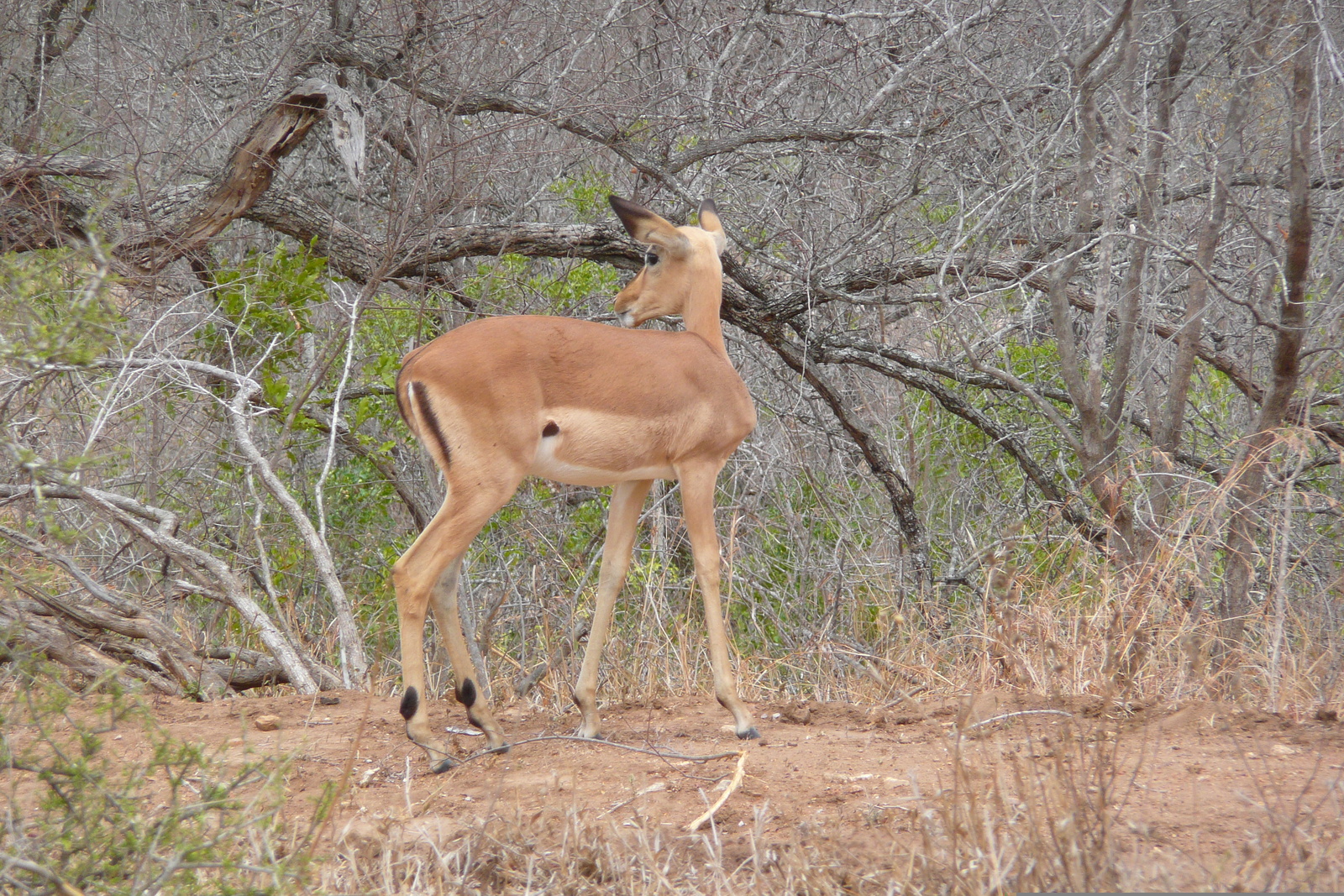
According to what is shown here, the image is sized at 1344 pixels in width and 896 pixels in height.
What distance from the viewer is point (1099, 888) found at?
2730 millimetres

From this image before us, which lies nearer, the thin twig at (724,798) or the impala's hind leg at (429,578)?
the thin twig at (724,798)

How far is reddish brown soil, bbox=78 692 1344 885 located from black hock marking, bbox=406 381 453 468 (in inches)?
47.9

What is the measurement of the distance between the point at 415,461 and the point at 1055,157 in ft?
17.5

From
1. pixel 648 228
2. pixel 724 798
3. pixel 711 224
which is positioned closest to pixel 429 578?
pixel 724 798

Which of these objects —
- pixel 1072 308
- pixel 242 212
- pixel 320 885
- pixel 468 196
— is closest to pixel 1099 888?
pixel 320 885

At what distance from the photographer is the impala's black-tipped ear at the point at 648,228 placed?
16.2 ft

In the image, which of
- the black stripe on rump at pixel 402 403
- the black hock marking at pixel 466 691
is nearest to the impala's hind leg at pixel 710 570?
the black hock marking at pixel 466 691

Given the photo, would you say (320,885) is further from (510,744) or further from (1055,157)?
(1055,157)

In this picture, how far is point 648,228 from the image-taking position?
16.9 feet

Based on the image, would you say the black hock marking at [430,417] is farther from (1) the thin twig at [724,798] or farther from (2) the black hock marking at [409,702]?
(1) the thin twig at [724,798]

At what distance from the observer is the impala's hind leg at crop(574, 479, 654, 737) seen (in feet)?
15.9

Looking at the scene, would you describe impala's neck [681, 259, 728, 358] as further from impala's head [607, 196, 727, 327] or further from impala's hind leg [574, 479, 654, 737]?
impala's hind leg [574, 479, 654, 737]

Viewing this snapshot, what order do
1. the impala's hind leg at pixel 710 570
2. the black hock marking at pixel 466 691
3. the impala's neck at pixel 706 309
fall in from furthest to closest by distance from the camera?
the impala's neck at pixel 706 309 < the impala's hind leg at pixel 710 570 < the black hock marking at pixel 466 691

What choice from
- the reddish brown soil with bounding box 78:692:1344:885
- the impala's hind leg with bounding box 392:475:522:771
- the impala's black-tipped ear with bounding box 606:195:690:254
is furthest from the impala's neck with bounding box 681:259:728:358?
the reddish brown soil with bounding box 78:692:1344:885
